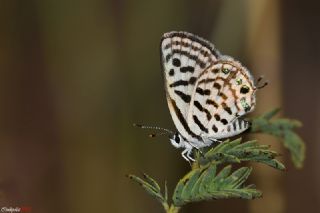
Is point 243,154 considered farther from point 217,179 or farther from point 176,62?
point 176,62

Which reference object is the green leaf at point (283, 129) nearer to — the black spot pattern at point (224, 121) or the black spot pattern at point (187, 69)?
the black spot pattern at point (224, 121)

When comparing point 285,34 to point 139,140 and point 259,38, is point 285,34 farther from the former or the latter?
point 139,140

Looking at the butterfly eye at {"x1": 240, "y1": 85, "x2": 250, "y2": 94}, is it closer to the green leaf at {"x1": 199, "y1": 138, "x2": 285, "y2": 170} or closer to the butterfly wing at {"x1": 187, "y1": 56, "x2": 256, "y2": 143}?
the butterfly wing at {"x1": 187, "y1": 56, "x2": 256, "y2": 143}

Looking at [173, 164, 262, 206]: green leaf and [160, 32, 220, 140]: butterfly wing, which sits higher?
[160, 32, 220, 140]: butterfly wing

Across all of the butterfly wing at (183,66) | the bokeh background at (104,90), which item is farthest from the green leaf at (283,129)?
the bokeh background at (104,90)

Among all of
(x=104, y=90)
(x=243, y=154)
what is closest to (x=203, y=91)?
(x=243, y=154)

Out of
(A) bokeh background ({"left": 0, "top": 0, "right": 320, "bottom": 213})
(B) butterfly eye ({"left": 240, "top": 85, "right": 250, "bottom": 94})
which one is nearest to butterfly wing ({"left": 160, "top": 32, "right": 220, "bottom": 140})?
(B) butterfly eye ({"left": 240, "top": 85, "right": 250, "bottom": 94})
